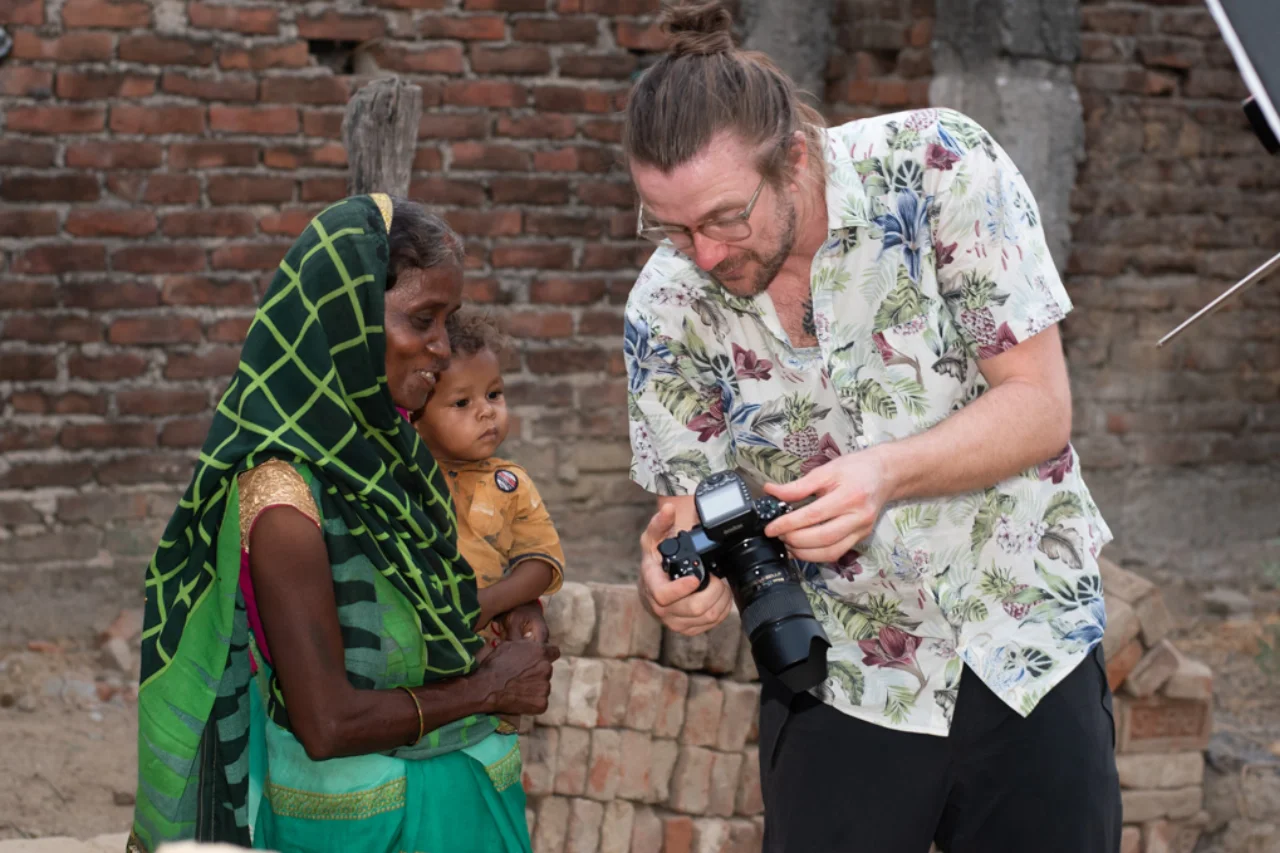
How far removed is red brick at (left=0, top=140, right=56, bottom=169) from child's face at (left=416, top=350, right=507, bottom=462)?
2526 millimetres

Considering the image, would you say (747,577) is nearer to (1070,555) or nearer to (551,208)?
(1070,555)

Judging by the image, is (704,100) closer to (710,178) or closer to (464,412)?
(710,178)

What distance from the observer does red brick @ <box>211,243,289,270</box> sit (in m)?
4.76

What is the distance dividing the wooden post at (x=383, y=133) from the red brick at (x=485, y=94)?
4.06 ft

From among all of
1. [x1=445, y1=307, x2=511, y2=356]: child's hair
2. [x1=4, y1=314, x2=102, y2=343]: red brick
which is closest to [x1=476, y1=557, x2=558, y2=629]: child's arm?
[x1=445, y1=307, x2=511, y2=356]: child's hair

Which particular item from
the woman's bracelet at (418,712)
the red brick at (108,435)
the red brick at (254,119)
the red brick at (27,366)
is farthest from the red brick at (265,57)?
the woman's bracelet at (418,712)

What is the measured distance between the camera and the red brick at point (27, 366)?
15.0 ft

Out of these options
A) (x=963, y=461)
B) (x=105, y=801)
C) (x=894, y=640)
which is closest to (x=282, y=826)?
(x=894, y=640)

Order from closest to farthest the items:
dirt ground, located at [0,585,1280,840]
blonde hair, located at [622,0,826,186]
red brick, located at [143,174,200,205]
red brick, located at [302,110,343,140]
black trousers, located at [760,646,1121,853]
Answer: blonde hair, located at [622,0,826,186] < black trousers, located at [760,646,1121,853] < dirt ground, located at [0,585,1280,840] < red brick, located at [143,174,200,205] < red brick, located at [302,110,343,140]

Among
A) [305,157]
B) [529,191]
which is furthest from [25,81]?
[529,191]

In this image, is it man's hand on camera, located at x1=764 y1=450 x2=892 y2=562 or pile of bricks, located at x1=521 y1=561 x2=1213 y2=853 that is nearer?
man's hand on camera, located at x1=764 y1=450 x2=892 y2=562

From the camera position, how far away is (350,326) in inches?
82.4

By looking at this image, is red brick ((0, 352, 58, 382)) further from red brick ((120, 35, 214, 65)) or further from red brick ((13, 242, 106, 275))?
red brick ((120, 35, 214, 65))

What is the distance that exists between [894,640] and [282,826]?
102cm
